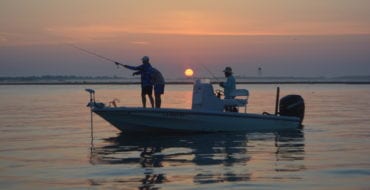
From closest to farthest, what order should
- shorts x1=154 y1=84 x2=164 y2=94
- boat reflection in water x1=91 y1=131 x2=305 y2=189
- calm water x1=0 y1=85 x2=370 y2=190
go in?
calm water x1=0 y1=85 x2=370 y2=190 → boat reflection in water x1=91 y1=131 x2=305 y2=189 → shorts x1=154 y1=84 x2=164 y2=94

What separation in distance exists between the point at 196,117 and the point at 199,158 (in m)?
5.02

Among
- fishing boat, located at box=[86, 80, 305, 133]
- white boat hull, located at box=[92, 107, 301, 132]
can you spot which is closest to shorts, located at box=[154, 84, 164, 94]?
fishing boat, located at box=[86, 80, 305, 133]

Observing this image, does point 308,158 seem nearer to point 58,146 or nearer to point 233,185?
point 233,185

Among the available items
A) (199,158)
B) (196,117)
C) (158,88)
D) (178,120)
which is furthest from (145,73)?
(199,158)

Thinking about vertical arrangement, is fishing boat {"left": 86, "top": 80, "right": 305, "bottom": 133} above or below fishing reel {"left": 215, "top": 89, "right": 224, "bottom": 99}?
below

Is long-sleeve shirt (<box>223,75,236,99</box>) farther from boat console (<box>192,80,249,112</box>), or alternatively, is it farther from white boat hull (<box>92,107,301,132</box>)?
white boat hull (<box>92,107,301,132</box>)

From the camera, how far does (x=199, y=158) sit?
14.3 metres

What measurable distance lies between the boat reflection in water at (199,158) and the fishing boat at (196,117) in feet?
1.02

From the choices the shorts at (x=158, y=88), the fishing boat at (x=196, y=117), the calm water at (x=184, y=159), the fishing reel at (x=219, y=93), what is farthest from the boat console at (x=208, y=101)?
the shorts at (x=158, y=88)

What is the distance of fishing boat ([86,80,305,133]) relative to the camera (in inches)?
747

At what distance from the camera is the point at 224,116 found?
63.9 feet

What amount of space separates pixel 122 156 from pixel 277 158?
3307mm

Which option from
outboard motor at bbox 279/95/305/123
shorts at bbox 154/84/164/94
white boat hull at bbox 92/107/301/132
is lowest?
white boat hull at bbox 92/107/301/132

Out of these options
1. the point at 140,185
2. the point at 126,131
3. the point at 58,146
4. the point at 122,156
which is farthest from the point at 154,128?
the point at 140,185
